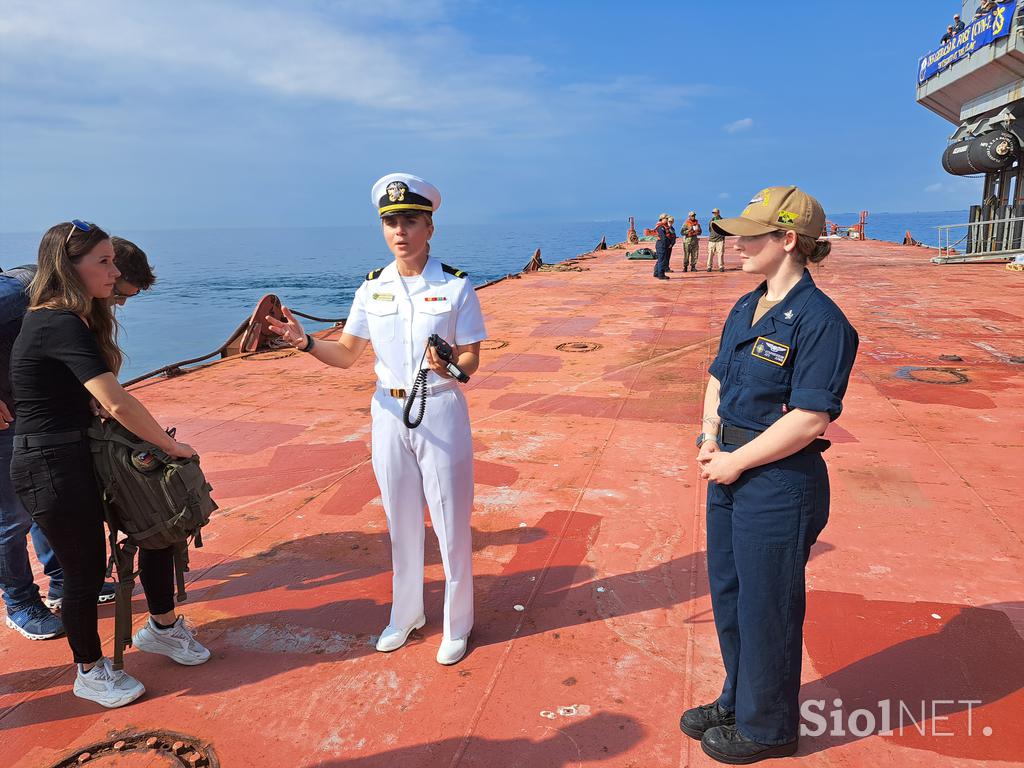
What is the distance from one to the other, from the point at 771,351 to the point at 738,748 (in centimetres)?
144

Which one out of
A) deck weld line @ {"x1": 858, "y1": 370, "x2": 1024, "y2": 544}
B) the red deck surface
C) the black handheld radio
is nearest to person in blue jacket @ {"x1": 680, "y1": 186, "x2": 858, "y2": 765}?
the red deck surface

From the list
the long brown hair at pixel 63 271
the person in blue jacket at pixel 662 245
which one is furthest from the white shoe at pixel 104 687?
the person in blue jacket at pixel 662 245

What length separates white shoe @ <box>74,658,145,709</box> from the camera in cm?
273

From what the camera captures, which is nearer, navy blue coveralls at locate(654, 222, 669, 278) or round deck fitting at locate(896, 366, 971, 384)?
round deck fitting at locate(896, 366, 971, 384)

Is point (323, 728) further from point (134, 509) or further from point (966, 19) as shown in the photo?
point (966, 19)

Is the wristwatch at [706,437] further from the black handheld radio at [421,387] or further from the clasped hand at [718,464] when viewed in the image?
the black handheld radio at [421,387]

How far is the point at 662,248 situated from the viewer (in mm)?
17688

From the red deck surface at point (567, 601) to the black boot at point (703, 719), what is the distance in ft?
0.13

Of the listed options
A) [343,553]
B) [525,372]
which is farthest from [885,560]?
[525,372]

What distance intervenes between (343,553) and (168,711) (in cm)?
139

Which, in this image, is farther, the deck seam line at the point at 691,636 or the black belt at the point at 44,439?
the black belt at the point at 44,439

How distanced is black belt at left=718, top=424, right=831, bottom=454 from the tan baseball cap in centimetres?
65

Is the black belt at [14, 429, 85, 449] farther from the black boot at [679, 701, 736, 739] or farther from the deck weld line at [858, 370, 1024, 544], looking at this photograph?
the deck weld line at [858, 370, 1024, 544]

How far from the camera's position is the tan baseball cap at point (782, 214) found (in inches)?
81.9
